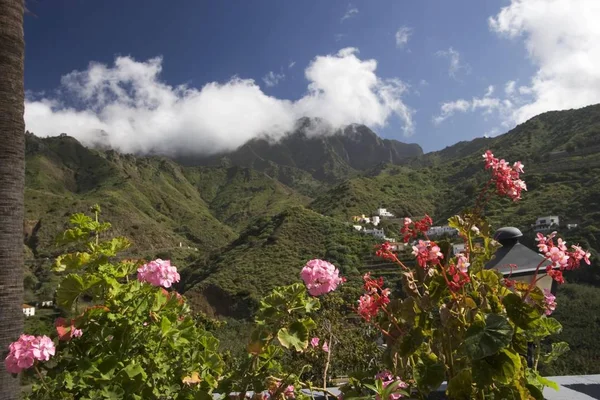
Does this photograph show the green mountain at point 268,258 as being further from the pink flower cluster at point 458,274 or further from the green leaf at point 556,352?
the pink flower cluster at point 458,274

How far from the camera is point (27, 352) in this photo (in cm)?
197

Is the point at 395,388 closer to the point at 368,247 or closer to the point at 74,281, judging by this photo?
the point at 74,281

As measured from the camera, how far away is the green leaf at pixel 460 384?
1.48 meters

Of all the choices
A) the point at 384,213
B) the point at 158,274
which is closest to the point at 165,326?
the point at 158,274

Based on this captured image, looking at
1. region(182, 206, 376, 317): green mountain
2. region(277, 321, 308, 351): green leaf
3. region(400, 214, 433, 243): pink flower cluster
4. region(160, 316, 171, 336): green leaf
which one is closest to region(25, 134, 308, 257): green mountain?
region(182, 206, 376, 317): green mountain

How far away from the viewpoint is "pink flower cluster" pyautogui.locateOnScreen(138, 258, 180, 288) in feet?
7.48

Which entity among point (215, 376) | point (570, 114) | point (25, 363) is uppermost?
point (570, 114)

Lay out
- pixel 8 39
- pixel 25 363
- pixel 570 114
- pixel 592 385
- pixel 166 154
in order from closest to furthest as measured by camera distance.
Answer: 1. pixel 25 363
2. pixel 8 39
3. pixel 592 385
4. pixel 570 114
5. pixel 166 154

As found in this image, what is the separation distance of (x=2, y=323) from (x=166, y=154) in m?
195

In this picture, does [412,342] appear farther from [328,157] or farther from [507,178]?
[328,157]

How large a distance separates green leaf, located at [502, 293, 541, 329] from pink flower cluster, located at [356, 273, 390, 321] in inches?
19.7

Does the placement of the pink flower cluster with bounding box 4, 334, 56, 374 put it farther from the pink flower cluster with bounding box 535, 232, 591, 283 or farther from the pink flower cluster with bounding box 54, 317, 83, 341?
the pink flower cluster with bounding box 535, 232, 591, 283

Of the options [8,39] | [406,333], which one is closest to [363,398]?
[406,333]

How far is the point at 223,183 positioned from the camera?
129m
